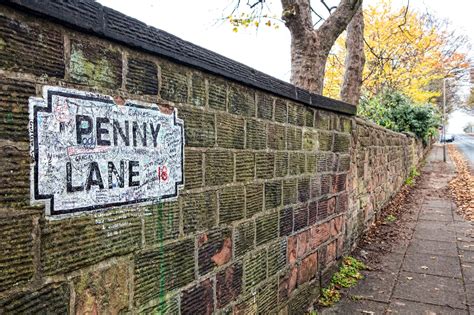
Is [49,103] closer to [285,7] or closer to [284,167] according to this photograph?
[284,167]

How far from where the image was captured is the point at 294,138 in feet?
9.77

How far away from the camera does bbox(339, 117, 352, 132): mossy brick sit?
13.4 feet

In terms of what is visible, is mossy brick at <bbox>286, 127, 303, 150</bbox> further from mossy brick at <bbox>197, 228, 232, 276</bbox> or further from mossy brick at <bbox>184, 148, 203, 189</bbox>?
mossy brick at <bbox>184, 148, 203, 189</bbox>

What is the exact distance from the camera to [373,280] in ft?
13.3

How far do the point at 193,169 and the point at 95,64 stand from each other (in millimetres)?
672

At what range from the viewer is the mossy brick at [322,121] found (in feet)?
11.2

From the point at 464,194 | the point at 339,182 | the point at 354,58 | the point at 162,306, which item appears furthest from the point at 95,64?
the point at 464,194

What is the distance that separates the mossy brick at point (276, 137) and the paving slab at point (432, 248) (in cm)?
318

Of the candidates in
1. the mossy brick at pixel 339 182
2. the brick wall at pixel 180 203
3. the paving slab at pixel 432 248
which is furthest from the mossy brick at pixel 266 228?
the paving slab at pixel 432 248

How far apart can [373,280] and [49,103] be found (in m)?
3.71

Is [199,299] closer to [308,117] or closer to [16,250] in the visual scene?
[16,250]

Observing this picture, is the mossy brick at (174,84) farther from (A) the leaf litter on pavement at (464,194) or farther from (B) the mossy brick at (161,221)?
(A) the leaf litter on pavement at (464,194)

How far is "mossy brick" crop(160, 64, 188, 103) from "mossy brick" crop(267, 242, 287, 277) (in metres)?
1.29

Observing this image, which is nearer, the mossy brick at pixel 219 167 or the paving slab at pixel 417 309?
the mossy brick at pixel 219 167
